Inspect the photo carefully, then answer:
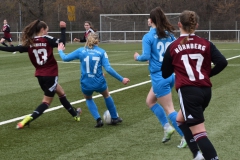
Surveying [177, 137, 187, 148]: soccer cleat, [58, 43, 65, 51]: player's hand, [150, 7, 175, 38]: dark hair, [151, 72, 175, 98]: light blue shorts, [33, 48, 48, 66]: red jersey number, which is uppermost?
[150, 7, 175, 38]: dark hair

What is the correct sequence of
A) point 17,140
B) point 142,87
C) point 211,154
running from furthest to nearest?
point 142,87 < point 17,140 < point 211,154

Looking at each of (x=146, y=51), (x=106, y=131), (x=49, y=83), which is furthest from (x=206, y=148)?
(x=49, y=83)

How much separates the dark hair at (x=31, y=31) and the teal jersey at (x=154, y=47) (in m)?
2.28

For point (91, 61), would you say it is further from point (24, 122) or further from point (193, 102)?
point (193, 102)

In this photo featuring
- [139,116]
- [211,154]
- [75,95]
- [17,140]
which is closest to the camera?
[211,154]

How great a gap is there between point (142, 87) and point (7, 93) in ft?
11.6

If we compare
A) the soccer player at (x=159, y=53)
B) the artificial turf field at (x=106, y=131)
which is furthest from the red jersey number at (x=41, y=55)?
the soccer player at (x=159, y=53)

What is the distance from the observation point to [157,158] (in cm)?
707

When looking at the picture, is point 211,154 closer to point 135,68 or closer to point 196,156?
point 196,156

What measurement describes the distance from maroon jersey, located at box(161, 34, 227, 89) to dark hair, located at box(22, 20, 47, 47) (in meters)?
3.80

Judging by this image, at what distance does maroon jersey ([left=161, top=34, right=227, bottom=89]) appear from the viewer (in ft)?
19.4

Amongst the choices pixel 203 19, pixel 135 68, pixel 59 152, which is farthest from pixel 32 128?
pixel 203 19

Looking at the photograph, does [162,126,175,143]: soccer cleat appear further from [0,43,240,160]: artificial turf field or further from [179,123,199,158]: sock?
[179,123,199,158]: sock

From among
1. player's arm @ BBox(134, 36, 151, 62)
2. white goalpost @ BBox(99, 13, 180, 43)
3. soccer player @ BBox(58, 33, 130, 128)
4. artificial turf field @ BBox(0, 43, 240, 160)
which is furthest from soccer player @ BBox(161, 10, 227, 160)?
white goalpost @ BBox(99, 13, 180, 43)
